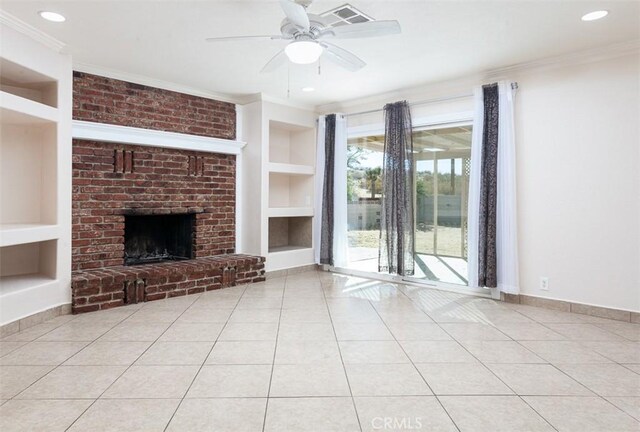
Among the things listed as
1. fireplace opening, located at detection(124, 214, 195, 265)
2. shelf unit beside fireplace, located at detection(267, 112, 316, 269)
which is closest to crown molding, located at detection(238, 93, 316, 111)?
shelf unit beside fireplace, located at detection(267, 112, 316, 269)

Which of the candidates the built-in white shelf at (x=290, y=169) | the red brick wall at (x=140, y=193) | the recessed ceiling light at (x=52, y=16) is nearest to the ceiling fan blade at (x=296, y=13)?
the recessed ceiling light at (x=52, y=16)

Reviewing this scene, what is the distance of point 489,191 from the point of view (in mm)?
4230

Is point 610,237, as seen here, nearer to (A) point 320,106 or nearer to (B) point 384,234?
(B) point 384,234

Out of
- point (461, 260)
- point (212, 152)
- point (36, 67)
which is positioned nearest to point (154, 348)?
point (36, 67)

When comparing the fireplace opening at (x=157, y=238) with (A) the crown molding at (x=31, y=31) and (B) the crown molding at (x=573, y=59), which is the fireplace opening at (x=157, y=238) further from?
(B) the crown molding at (x=573, y=59)

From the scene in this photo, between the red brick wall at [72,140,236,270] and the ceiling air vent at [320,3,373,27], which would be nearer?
the ceiling air vent at [320,3,373,27]

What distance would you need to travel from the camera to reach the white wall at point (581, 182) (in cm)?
353

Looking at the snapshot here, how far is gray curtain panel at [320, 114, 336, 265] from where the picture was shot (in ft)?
19.1

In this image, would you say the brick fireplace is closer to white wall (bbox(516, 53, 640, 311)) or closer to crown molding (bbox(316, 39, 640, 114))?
crown molding (bbox(316, 39, 640, 114))

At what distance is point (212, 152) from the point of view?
5.30 meters

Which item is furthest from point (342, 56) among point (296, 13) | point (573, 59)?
point (573, 59)

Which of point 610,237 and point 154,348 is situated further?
point 610,237

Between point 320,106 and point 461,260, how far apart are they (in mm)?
3192

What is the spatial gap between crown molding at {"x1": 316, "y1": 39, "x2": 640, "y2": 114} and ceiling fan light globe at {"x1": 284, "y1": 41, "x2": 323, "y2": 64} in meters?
2.58
